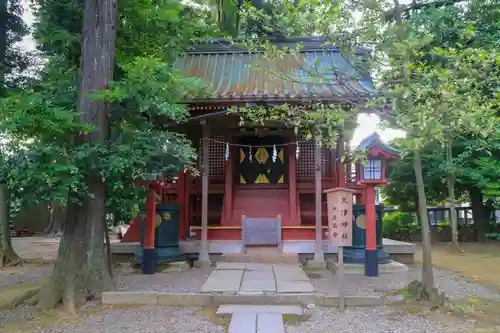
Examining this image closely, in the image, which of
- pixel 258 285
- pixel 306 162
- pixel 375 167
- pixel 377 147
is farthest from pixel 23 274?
pixel 377 147

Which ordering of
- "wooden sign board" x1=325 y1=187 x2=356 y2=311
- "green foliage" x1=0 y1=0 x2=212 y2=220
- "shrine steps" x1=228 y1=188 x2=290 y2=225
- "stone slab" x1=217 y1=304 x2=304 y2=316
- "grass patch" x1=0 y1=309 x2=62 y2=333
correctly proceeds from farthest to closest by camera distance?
"shrine steps" x1=228 y1=188 x2=290 y2=225 → "wooden sign board" x1=325 y1=187 x2=356 y2=311 → "stone slab" x1=217 y1=304 x2=304 y2=316 → "green foliage" x1=0 y1=0 x2=212 y2=220 → "grass patch" x1=0 y1=309 x2=62 y2=333

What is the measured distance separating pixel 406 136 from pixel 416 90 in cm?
53

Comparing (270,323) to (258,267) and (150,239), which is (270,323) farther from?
(150,239)

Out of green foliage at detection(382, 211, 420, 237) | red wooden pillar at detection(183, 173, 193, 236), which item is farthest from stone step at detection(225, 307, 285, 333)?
green foliage at detection(382, 211, 420, 237)

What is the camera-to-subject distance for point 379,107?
5113 mm

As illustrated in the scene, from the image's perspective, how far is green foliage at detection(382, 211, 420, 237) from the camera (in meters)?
17.0

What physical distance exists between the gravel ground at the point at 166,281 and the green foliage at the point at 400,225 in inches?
445

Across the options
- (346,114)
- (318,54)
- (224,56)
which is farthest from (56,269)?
(318,54)

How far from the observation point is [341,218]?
570 cm

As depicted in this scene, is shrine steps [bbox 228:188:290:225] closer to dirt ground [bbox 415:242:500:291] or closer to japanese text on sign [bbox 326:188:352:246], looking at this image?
dirt ground [bbox 415:242:500:291]

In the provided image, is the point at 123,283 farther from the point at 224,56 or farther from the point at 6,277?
the point at 224,56

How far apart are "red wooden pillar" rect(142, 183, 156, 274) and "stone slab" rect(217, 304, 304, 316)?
9.37ft

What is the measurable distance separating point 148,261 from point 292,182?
3.93 meters

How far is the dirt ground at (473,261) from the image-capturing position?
8.25m
